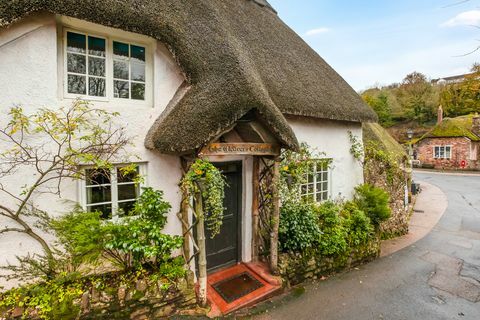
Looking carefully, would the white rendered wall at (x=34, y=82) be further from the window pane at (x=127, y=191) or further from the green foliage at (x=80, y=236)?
the window pane at (x=127, y=191)

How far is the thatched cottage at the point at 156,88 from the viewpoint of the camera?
367cm

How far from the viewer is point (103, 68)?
14.3 feet

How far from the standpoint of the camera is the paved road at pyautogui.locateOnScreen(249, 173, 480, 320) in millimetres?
4816

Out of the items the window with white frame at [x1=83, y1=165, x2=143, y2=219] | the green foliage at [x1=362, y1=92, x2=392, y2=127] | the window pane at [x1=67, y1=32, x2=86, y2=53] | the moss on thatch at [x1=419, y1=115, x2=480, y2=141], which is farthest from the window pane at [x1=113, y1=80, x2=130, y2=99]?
the green foliage at [x1=362, y1=92, x2=392, y2=127]

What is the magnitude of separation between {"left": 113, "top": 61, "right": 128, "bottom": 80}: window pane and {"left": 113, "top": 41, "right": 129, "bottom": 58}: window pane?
0.42 ft

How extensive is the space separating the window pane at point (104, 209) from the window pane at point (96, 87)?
207 cm

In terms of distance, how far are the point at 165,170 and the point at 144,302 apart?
237 cm

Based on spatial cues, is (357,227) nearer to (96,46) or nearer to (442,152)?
(96,46)

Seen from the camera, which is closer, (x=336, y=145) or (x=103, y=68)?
(x=103, y=68)

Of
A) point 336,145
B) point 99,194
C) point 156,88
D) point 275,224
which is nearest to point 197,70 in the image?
point 156,88

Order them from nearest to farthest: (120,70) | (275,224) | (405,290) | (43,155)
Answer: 1. (43,155)
2. (120,70)
3. (275,224)
4. (405,290)

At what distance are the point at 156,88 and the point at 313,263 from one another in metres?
5.58

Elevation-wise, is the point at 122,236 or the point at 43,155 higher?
the point at 43,155

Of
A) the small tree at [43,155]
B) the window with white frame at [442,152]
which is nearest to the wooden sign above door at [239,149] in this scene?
the small tree at [43,155]
